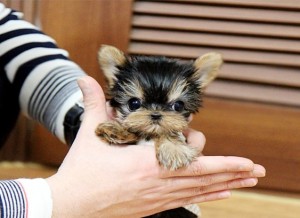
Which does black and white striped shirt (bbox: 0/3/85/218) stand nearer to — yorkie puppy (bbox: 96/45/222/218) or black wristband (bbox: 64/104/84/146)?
black wristband (bbox: 64/104/84/146)

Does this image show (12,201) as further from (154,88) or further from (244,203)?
(244,203)

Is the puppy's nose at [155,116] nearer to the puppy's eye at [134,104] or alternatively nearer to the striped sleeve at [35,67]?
the puppy's eye at [134,104]

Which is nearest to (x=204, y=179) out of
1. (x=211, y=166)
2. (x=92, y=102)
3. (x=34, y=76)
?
(x=211, y=166)

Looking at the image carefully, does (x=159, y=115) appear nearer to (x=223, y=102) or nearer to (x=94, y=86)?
(x=94, y=86)

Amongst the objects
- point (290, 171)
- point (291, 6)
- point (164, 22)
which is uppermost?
point (291, 6)

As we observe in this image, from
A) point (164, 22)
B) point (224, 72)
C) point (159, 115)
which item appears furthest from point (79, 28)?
point (159, 115)
